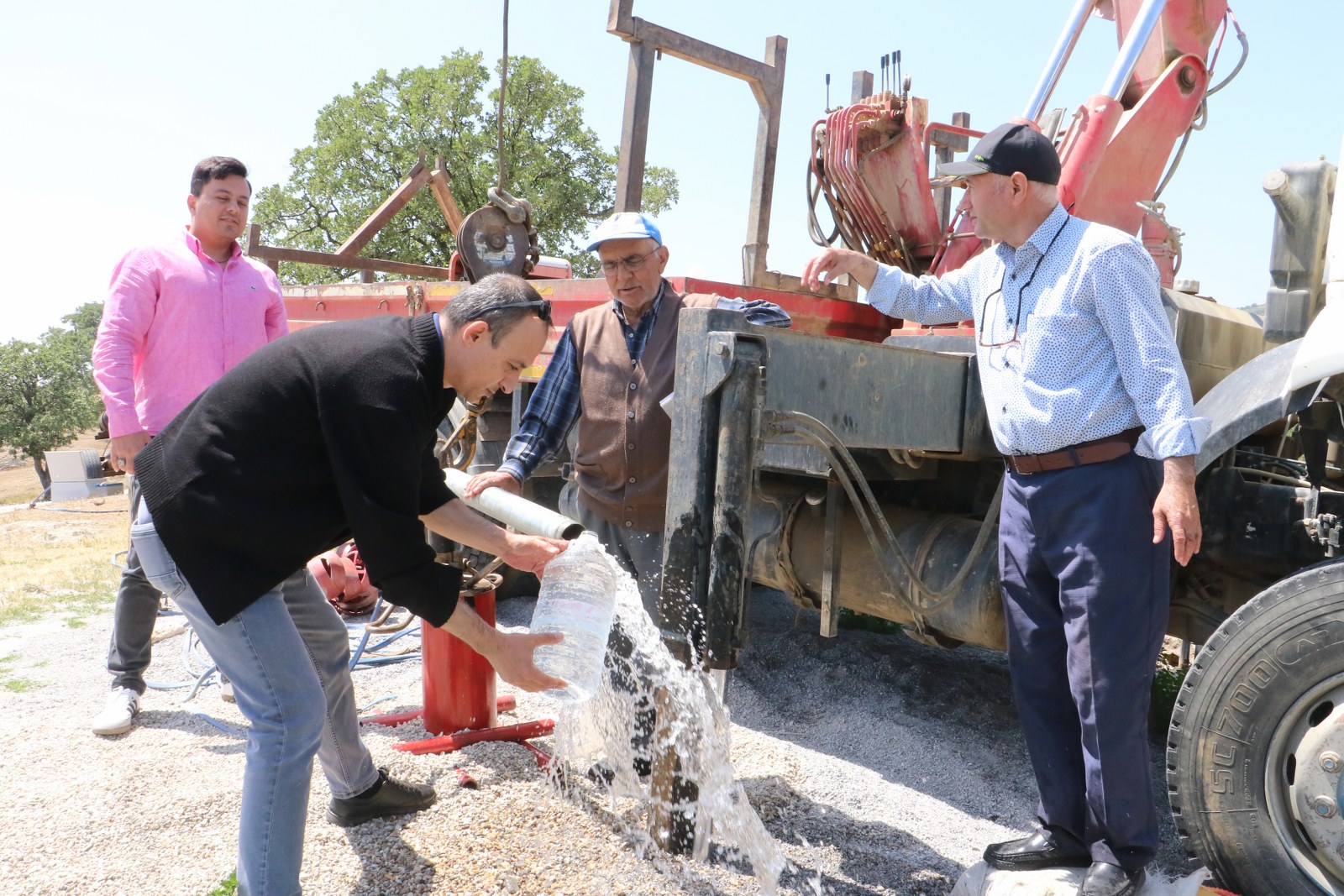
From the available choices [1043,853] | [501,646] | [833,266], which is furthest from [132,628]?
[1043,853]

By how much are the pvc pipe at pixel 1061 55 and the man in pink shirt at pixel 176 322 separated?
3.10 metres

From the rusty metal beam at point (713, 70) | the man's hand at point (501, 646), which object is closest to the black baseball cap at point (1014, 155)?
the man's hand at point (501, 646)

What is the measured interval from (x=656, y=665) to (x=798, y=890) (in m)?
0.71

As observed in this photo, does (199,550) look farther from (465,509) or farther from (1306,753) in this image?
(1306,753)

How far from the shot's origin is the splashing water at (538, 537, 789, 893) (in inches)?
101

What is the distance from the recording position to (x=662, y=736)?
2682 millimetres

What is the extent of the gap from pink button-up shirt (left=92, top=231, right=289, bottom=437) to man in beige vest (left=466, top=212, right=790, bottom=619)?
129 cm

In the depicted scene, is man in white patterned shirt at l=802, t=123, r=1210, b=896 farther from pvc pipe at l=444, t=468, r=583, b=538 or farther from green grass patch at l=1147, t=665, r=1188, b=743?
green grass patch at l=1147, t=665, r=1188, b=743

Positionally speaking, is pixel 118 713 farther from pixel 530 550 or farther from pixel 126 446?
pixel 530 550

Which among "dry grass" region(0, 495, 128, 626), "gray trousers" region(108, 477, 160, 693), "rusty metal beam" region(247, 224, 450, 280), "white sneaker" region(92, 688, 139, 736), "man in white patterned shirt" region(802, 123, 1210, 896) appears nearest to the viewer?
"man in white patterned shirt" region(802, 123, 1210, 896)

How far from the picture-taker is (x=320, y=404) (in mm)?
2082

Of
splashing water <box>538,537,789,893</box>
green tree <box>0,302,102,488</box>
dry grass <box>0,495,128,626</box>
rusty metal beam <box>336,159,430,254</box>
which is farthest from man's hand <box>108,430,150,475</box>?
green tree <box>0,302,102,488</box>

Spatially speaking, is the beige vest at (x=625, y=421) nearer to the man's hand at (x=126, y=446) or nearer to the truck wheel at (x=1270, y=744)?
the truck wheel at (x=1270, y=744)

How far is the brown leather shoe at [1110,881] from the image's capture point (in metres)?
2.21
